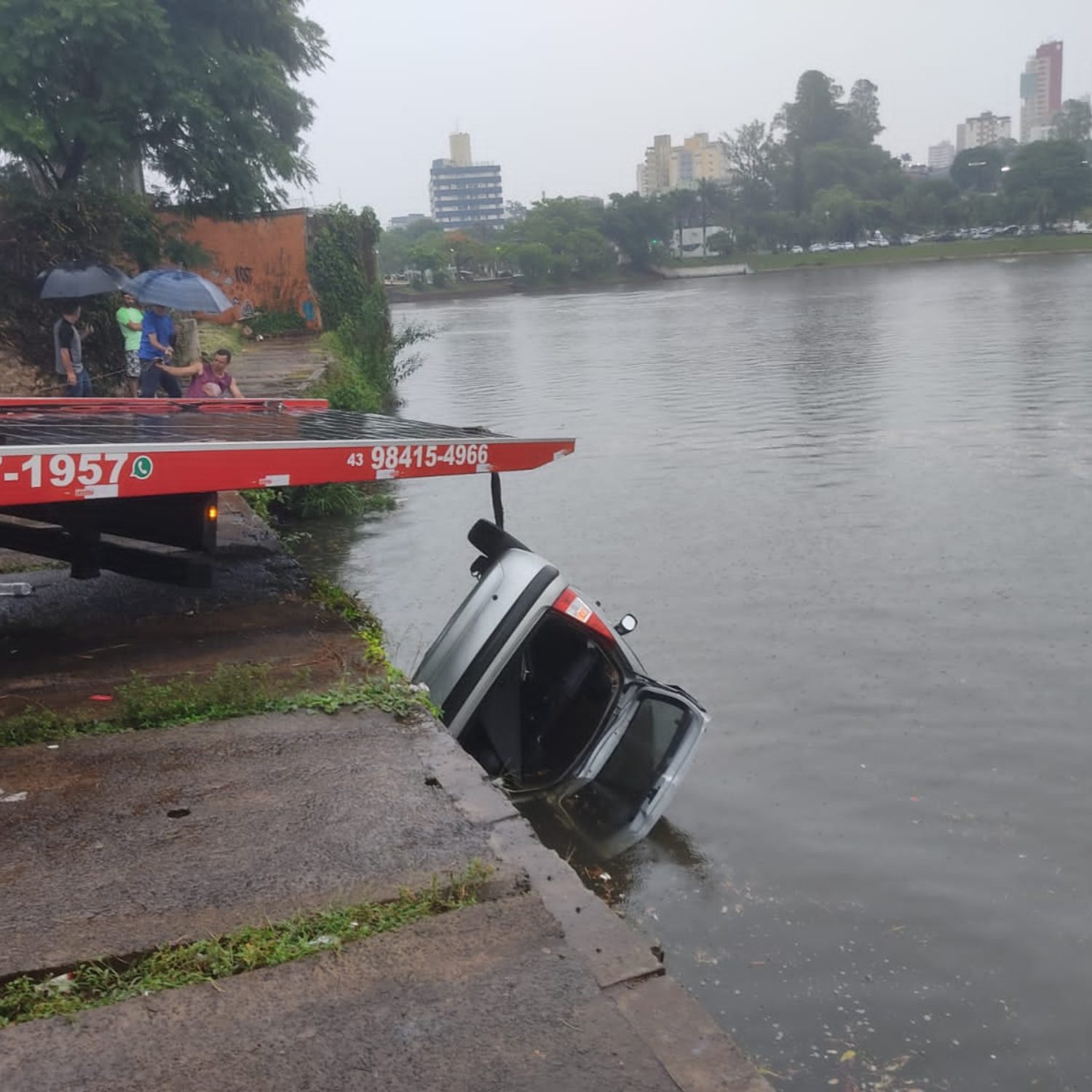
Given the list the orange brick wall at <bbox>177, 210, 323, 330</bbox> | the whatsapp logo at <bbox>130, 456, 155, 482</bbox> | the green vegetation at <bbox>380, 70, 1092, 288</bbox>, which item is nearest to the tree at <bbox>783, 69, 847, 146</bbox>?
the green vegetation at <bbox>380, 70, 1092, 288</bbox>

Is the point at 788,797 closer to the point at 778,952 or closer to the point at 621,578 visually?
the point at 778,952

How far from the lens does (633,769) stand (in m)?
6.22

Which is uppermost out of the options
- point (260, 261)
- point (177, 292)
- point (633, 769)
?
point (260, 261)

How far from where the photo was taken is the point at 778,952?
17.5ft

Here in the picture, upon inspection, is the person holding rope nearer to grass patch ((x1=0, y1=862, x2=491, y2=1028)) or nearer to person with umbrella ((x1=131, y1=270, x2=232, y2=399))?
person with umbrella ((x1=131, y1=270, x2=232, y2=399))

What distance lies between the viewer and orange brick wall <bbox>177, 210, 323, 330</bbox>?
2945 centimetres

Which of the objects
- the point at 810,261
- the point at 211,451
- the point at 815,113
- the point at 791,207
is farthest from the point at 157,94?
the point at 815,113

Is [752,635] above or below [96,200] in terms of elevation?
below

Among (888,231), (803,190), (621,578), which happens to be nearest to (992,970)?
(621,578)

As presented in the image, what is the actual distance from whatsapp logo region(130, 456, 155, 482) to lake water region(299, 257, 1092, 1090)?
2.85 m

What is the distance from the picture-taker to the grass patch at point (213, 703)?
5.27m

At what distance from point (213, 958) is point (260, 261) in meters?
28.0

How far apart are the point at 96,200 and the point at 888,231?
112219 mm

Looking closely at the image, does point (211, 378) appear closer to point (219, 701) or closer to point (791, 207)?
point (219, 701)
